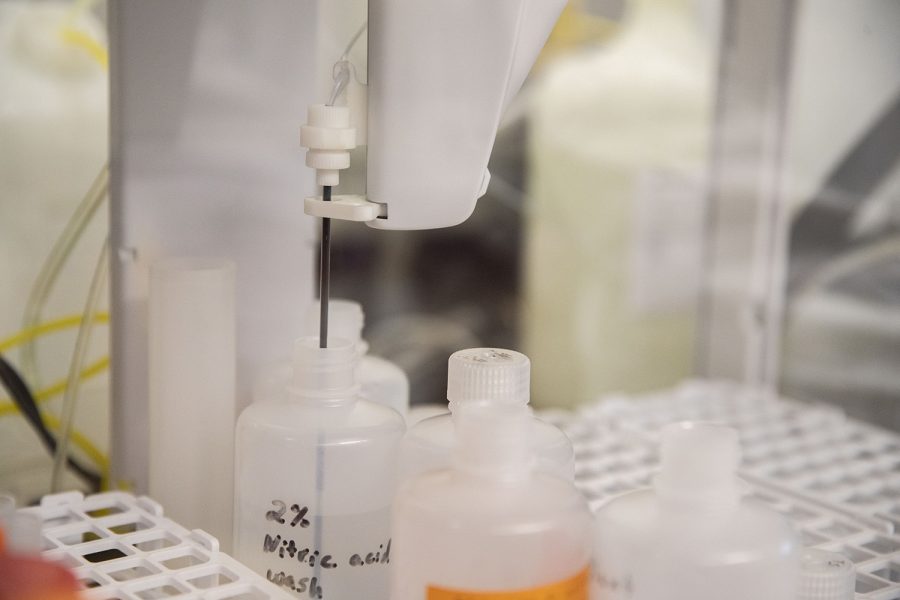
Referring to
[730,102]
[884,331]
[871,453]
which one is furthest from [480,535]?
[730,102]

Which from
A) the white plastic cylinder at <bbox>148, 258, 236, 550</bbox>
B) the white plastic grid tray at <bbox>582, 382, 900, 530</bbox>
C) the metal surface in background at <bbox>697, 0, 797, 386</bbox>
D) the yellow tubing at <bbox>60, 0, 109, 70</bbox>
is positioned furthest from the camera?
the metal surface in background at <bbox>697, 0, 797, 386</bbox>

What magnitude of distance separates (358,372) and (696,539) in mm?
274

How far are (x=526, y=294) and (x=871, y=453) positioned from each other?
1.66 ft

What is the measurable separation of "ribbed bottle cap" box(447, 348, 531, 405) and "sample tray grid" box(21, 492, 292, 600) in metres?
0.13

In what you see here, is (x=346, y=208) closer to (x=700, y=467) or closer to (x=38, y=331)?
(x=700, y=467)

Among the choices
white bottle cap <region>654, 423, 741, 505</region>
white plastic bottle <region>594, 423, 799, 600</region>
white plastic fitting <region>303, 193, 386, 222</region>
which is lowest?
white plastic bottle <region>594, 423, 799, 600</region>

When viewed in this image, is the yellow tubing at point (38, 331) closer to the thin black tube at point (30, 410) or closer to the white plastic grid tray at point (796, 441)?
the thin black tube at point (30, 410)

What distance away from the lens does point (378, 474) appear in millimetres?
552

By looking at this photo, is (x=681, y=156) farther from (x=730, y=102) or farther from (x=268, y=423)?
(x=268, y=423)

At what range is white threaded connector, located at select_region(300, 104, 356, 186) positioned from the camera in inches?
21.8

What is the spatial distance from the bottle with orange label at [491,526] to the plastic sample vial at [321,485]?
3.9 inches

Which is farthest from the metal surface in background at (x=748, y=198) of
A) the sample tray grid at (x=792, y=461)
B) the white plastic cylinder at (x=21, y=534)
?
the white plastic cylinder at (x=21, y=534)

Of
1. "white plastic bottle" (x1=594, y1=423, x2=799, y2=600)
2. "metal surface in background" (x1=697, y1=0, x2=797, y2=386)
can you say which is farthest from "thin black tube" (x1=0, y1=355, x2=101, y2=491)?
"metal surface in background" (x1=697, y1=0, x2=797, y2=386)

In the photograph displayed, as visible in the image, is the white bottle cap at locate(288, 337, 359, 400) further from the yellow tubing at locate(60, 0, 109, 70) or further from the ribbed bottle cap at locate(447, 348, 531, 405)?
the yellow tubing at locate(60, 0, 109, 70)
